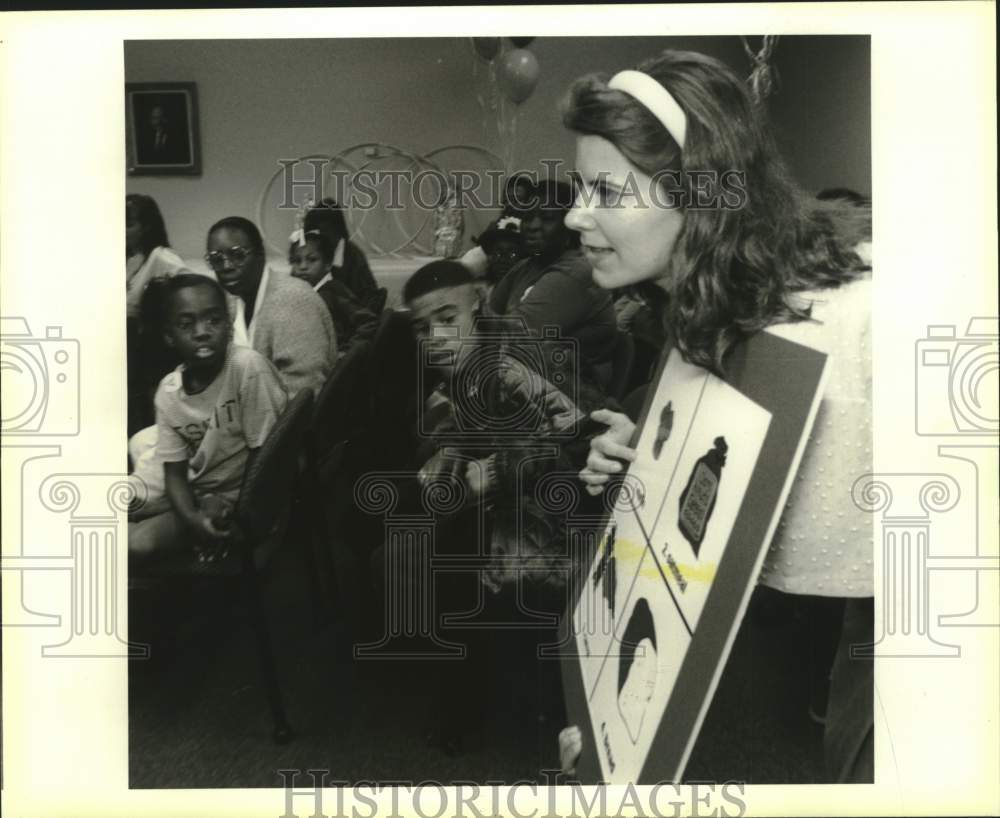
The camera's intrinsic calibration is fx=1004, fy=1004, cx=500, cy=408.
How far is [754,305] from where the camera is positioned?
2379mm

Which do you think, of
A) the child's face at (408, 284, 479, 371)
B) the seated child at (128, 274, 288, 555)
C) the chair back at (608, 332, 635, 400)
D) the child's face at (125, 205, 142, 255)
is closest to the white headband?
the chair back at (608, 332, 635, 400)

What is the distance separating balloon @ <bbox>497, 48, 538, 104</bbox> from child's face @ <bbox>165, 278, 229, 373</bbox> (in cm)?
86

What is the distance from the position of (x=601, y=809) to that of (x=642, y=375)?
1.08 m

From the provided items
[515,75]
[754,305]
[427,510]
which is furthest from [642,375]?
[515,75]

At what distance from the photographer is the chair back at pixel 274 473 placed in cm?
243

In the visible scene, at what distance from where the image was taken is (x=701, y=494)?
7.75ft

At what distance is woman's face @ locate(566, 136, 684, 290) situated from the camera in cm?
240

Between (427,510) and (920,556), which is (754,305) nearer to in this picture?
(920,556)

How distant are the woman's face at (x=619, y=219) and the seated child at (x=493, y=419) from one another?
0.96 feet

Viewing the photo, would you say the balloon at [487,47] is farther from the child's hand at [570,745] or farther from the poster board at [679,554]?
the child's hand at [570,745]
